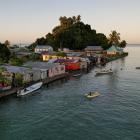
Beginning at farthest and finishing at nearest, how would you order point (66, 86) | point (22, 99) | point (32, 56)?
point (32, 56) < point (66, 86) < point (22, 99)

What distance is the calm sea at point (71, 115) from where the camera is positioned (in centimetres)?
4728

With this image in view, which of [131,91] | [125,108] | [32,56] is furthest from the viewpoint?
[32,56]

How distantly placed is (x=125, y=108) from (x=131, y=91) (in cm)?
1949

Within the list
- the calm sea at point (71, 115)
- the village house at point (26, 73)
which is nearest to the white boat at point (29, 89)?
the calm sea at point (71, 115)

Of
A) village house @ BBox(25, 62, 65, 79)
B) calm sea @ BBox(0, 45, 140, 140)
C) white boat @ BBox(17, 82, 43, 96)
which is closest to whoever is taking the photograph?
calm sea @ BBox(0, 45, 140, 140)

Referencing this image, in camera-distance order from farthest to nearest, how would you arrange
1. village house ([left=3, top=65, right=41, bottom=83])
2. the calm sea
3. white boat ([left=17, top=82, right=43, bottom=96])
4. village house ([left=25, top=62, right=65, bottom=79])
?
village house ([left=25, top=62, right=65, bottom=79]) → village house ([left=3, top=65, right=41, bottom=83]) → white boat ([left=17, top=82, right=43, bottom=96]) → the calm sea

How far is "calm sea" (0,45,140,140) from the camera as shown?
47.3 m

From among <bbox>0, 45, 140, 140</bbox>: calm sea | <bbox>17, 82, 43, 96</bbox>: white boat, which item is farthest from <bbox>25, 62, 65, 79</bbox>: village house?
<bbox>17, 82, 43, 96</bbox>: white boat

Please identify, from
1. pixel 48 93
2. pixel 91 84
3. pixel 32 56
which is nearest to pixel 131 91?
pixel 91 84

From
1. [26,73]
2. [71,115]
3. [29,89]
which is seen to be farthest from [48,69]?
[71,115]

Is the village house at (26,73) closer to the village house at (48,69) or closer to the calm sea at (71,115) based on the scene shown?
the village house at (48,69)

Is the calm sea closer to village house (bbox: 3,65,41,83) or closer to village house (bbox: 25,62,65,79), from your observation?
village house (bbox: 3,65,41,83)

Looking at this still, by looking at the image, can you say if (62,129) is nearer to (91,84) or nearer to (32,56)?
(91,84)

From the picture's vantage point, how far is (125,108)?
2468 inches
